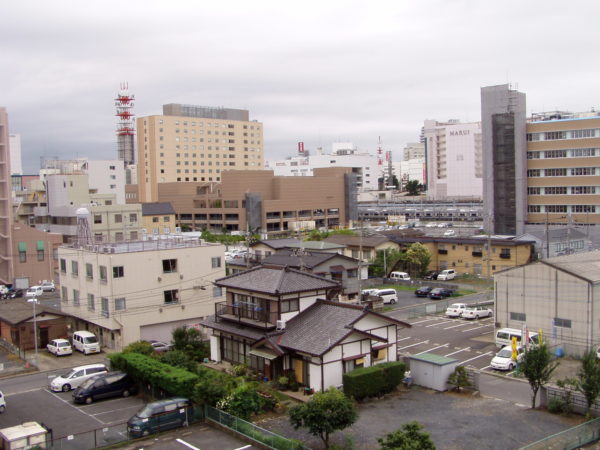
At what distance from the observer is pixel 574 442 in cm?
1603

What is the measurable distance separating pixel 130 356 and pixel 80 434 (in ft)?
17.6

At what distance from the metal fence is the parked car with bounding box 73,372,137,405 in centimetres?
1363

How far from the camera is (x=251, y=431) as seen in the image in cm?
1691

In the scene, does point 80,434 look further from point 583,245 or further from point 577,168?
point 577,168

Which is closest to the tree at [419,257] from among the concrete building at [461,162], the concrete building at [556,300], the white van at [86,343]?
the concrete building at [556,300]

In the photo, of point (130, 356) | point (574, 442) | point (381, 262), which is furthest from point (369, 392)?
point (381, 262)

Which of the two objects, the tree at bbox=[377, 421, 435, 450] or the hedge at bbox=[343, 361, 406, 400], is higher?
the tree at bbox=[377, 421, 435, 450]

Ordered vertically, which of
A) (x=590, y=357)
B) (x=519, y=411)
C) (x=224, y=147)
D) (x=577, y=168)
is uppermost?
(x=224, y=147)

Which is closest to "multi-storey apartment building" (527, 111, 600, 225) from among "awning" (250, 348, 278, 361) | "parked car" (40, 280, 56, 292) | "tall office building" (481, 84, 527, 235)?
"tall office building" (481, 84, 527, 235)

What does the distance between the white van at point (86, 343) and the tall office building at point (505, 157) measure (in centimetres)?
4557

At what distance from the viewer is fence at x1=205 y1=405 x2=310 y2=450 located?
15523 millimetres

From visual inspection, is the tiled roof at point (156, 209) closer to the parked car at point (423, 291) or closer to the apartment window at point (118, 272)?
the parked car at point (423, 291)

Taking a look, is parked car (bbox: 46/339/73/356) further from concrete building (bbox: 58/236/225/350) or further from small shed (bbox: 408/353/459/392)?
small shed (bbox: 408/353/459/392)

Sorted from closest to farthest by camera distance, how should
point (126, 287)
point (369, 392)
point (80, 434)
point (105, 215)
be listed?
point (80, 434) < point (369, 392) < point (126, 287) < point (105, 215)
